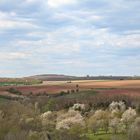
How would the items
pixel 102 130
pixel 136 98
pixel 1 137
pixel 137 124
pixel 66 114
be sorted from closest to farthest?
pixel 1 137
pixel 137 124
pixel 102 130
pixel 136 98
pixel 66 114

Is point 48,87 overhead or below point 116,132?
overhead

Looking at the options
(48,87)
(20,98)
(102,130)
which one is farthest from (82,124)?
(20,98)

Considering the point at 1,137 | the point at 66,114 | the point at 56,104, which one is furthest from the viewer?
the point at 56,104

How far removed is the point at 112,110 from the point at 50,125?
22337 millimetres

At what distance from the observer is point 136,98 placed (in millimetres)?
86250

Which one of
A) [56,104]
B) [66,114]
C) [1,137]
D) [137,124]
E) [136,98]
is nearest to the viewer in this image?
[1,137]

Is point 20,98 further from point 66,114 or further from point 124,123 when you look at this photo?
point 124,123

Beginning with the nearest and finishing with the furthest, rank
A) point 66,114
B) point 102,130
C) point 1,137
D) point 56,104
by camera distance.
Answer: point 1,137 → point 102,130 → point 66,114 → point 56,104

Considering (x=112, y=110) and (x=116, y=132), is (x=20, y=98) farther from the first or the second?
(x=116, y=132)

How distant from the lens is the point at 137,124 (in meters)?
74.4

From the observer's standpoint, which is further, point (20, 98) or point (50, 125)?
point (20, 98)

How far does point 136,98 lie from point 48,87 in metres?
18.0

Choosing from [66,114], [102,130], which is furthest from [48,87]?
[102,130]

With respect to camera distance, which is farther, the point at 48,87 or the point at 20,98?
the point at 20,98
